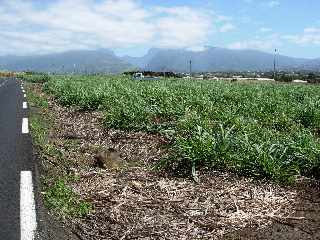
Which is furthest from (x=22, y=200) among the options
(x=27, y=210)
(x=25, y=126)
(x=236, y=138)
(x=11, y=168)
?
(x=25, y=126)

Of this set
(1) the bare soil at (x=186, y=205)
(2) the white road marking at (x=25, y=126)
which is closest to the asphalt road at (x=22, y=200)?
(1) the bare soil at (x=186, y=205)

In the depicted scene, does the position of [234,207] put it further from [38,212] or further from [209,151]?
[38,212]

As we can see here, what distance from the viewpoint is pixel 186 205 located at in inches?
236

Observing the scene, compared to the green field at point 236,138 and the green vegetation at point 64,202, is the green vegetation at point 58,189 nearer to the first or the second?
the green vegetation at point 64,202

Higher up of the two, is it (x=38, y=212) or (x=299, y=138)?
(x=299, y=138)

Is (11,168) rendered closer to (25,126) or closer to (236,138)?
(236,138)

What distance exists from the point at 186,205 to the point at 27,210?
6.26 ft

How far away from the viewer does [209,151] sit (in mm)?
7469

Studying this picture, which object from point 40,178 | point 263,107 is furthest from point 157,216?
point 263,107

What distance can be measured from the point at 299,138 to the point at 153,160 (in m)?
2.51

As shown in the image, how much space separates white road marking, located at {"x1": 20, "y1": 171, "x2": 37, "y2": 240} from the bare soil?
1.42ft

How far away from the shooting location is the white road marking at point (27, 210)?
16.9 feet

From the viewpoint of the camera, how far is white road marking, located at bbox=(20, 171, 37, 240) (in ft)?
16.9

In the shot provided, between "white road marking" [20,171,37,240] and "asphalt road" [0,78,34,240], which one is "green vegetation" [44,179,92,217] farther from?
"asphalt road" [0,78,34,240]
